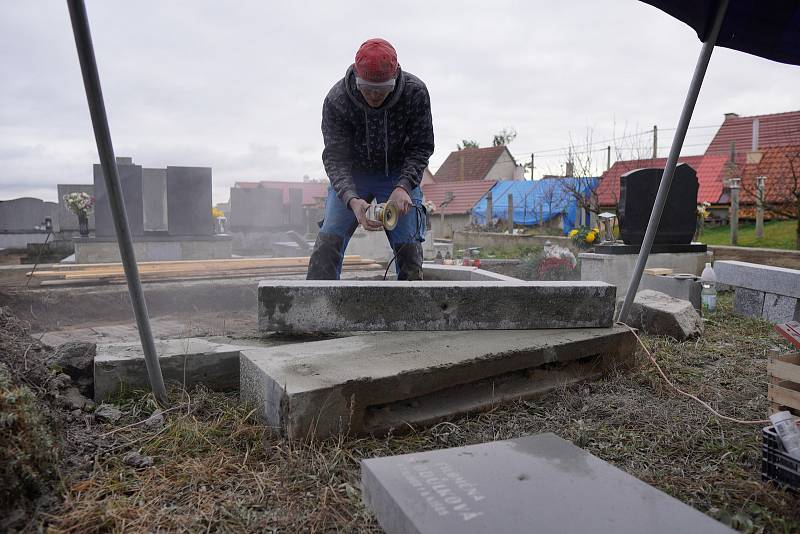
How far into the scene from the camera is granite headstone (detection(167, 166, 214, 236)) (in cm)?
1049

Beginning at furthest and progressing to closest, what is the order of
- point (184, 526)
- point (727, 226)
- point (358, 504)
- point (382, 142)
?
1. point (727, 226)
2. point (382, 142)
3. point (358, 504)
4. point (184, 526)

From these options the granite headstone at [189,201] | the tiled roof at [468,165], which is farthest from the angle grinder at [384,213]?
the tiled roof at [468,165]

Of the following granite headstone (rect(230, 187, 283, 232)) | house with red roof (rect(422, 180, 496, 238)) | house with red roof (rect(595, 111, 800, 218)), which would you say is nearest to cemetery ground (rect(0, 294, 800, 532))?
granite headstone (rect(230, 187, 283, 232))

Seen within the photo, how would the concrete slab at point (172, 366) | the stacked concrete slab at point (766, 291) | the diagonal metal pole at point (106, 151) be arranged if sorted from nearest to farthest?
1. the diagonal metal pole at point (106, 151)
2. the concrete slab at point (172, 366)
3. the stacked concrete slab at point (766, 291)

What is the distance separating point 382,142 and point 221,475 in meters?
2.48

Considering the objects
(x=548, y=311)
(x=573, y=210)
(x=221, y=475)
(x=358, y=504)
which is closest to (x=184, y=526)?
(x=221, y=475)

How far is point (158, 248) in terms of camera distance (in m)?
10.2

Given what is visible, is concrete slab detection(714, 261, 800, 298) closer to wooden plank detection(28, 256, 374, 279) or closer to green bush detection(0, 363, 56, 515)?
wooden plank detection(28, 256, 374, 279)

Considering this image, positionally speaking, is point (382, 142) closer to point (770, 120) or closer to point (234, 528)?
point (234, 528)

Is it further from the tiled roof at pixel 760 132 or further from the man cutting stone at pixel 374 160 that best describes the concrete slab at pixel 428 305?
the tiled roof at pixel 760 132

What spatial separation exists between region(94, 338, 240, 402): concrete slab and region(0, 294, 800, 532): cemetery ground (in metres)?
0.09

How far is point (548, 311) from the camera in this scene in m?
3.37

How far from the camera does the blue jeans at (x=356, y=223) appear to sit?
154 inches

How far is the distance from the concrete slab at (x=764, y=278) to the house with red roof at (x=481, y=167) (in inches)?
1255
